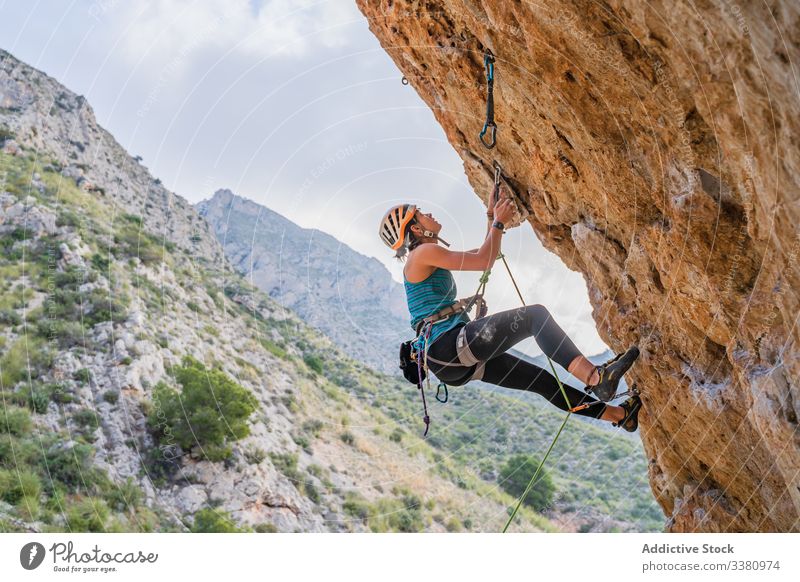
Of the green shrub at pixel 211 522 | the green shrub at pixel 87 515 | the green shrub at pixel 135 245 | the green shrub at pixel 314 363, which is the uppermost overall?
the green shrub at pixel 135 245

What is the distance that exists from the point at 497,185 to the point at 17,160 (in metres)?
36.8

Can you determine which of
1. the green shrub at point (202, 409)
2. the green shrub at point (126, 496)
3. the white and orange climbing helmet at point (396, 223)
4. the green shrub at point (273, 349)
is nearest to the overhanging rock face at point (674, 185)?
the white and orange climbing helmet at point (396, 223)

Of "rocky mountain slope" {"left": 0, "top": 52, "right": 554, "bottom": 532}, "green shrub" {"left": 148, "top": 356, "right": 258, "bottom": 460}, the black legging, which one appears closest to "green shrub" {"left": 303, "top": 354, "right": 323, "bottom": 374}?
"rocky mountain slope" {"left": 0, "top": 52, "right": 554, "bottom": 532}

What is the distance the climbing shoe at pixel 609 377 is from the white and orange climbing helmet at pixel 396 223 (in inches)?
95.6

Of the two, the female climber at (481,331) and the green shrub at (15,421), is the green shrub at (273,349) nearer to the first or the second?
the green shrub at (15,421)

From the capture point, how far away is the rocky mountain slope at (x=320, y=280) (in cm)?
4619

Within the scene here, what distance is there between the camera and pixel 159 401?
22.7 m

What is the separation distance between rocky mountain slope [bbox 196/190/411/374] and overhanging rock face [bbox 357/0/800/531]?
28311 mm

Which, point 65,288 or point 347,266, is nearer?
point 65,288

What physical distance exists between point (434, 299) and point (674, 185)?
256 centimetres

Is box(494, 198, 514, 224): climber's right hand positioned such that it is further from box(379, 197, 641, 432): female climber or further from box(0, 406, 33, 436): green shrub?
box(0, 406, 33, 436): green shrub
